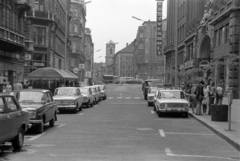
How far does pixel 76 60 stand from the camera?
90.9m

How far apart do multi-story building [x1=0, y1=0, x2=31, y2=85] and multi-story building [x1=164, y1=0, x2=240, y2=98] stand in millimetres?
13961

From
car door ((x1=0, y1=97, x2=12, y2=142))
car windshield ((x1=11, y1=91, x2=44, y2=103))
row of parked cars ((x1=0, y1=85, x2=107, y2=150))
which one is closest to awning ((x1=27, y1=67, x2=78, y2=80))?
row of parked cars ((x1=0, y1=85, x2=107, y2=150))

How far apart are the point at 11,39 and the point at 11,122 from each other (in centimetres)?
2467

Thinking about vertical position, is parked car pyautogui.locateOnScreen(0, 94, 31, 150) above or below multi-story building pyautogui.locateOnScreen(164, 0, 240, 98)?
below

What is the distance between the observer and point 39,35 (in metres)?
51.7

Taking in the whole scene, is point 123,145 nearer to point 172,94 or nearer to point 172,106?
point 172,106

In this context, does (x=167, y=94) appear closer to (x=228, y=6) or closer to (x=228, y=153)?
(x=228, y=153)

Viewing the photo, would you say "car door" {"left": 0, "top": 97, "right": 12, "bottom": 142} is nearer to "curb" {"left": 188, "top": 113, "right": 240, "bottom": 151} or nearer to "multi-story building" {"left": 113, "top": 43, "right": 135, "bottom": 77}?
"curb" {"left": 188, "top": 113, "right": 240, "bottom": 151}

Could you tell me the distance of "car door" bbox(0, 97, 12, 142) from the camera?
9.07m

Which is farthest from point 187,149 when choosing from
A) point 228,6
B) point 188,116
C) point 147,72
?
point 147,72

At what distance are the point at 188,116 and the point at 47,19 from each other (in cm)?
3393

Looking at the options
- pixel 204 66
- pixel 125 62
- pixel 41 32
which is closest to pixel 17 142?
pixel 204 66

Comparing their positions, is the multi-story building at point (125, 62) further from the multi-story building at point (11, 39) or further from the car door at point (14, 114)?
the car door at point (14, 114)

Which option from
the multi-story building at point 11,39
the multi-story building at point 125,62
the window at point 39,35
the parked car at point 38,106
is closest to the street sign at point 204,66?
the parked car at point 38,106
